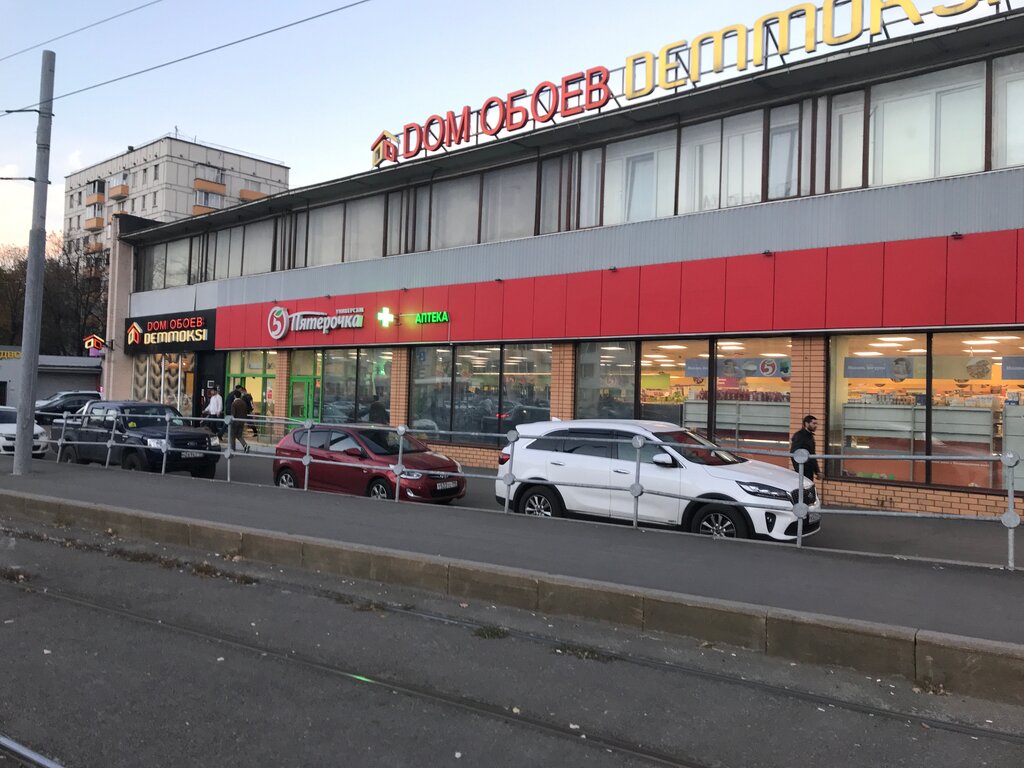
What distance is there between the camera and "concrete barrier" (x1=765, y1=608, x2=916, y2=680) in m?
5.09

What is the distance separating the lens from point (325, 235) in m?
24.0

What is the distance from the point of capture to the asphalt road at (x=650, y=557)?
6.04 metres

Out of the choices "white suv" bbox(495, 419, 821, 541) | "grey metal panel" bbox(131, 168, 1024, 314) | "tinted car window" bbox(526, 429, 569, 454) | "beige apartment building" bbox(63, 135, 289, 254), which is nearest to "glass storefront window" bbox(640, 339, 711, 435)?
"grey metal panel" bbox(131, 168, 1024, 314)

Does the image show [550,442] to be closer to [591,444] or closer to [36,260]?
[591,444]

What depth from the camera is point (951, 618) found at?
5.68 metres

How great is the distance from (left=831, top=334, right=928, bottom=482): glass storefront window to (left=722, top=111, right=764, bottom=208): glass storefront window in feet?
11.4

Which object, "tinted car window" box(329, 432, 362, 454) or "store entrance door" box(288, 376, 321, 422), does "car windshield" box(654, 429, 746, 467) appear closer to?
"tinted car window" box(329, 432, 362, 454)

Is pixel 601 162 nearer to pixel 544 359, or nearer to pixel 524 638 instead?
pixel 544 359

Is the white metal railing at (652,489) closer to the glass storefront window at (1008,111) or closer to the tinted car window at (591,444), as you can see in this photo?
the tinted car window at (591,444)

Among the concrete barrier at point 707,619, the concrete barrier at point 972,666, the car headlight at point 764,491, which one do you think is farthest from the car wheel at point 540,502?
the concrete barrier at point 972,666

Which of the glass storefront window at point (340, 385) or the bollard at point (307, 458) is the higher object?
the glass storefront window at point (340, 385)

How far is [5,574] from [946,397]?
1366 cm

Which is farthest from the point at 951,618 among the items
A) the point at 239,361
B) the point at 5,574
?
the point at 239,361

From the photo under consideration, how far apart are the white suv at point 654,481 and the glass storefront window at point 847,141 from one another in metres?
6.56
